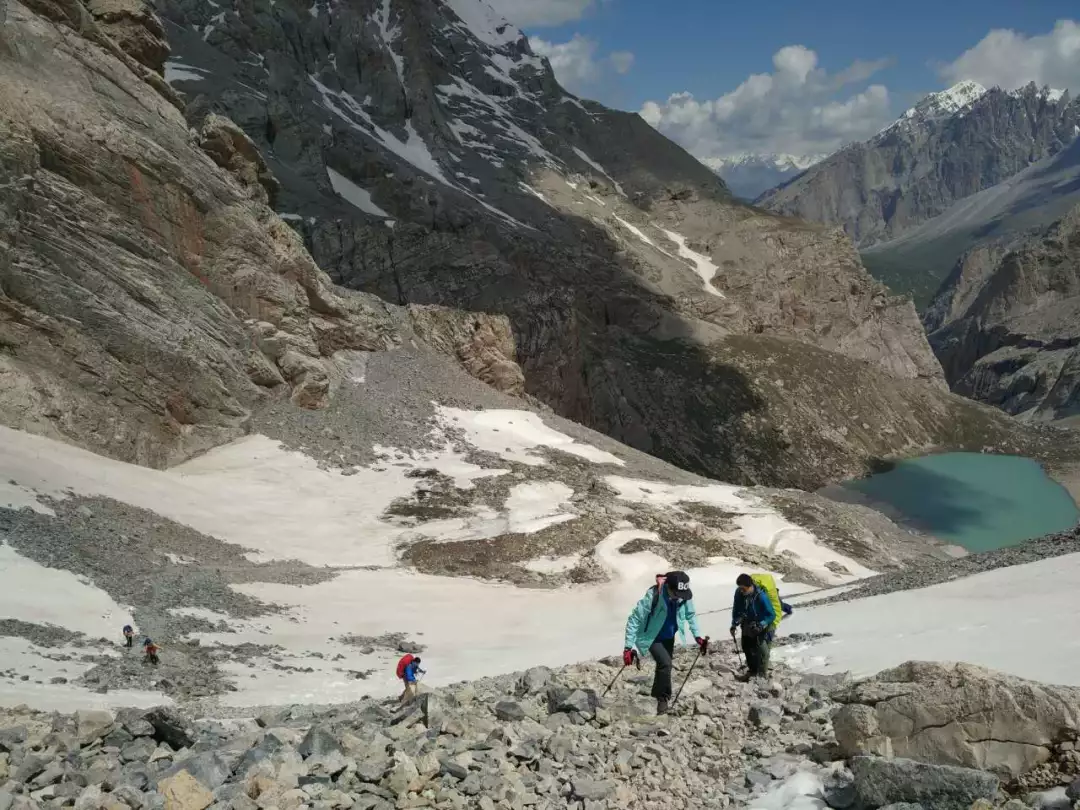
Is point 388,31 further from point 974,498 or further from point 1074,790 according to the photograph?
point 1074,790

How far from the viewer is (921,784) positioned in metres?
5.94

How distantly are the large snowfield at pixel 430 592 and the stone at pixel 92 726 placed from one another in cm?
353

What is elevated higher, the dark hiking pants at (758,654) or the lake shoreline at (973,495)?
the lake shoreline at (973,495)

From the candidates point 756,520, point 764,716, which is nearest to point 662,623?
point 764,716

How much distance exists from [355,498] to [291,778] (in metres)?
27.8

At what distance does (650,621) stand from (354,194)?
90635mm

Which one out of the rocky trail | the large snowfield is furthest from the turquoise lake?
the rocky trail

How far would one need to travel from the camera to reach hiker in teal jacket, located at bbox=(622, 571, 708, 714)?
9.38m

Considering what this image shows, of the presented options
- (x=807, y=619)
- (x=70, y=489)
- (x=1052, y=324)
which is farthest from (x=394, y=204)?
(x=1052, y=324)

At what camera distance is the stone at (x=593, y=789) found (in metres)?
6.91

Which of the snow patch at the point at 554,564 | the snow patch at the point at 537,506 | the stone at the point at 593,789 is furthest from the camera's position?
Answer: the snow patch at the point at 537,506

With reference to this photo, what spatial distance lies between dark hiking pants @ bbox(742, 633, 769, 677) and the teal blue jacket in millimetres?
1098

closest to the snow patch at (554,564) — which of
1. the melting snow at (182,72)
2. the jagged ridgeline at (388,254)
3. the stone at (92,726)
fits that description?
the jagged ridgeline at (388,254)

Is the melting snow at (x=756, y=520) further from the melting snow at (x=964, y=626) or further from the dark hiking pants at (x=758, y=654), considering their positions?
the dark hiking pants at (x=758, y=654)
